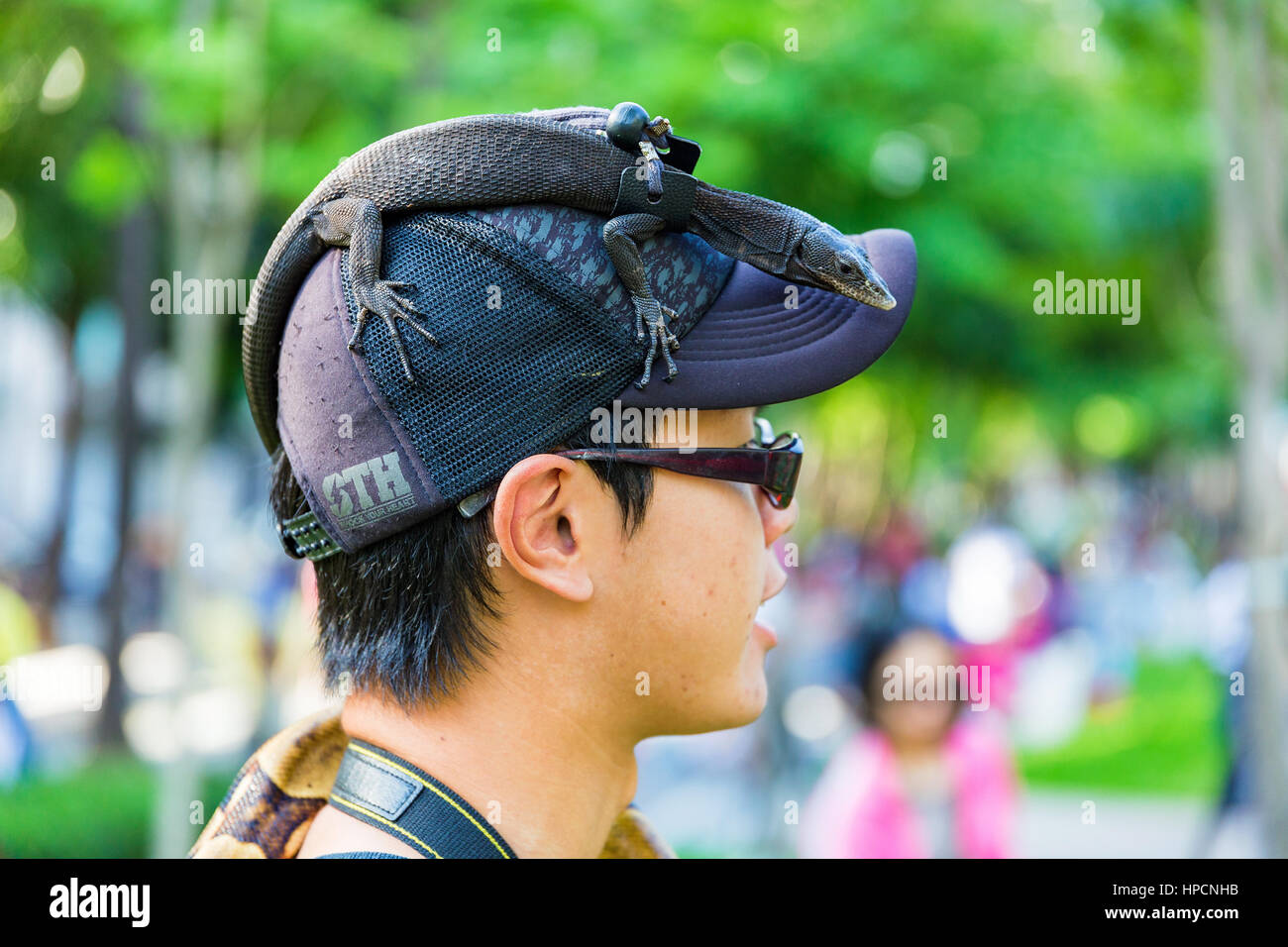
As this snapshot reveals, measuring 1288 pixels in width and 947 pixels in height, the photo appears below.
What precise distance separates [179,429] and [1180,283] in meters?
16.7

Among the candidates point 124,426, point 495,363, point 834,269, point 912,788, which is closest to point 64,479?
point 124,426

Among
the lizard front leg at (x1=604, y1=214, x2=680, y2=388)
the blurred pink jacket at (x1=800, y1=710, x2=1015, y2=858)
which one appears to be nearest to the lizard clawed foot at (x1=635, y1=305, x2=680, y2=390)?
the lizard front leg at (x1=604, y1=214, x2=680, y2=388)

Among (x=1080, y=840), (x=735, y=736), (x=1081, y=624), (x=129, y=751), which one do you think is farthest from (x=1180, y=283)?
(x=129, y=751)

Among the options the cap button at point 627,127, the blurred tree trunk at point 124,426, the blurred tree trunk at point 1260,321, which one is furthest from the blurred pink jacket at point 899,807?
the blurred tree trunk at point 124,426

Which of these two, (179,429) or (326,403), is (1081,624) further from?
(326,403)

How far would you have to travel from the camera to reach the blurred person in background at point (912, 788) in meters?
5.03

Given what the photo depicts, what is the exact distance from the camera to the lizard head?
1.92 metres

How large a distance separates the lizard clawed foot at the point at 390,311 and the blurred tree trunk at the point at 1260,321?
5.02 m

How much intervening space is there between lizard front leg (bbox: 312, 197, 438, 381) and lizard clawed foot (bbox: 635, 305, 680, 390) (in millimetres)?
296

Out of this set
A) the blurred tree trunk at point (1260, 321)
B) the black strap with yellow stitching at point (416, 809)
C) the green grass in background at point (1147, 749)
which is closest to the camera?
the black strap with yellow stitching at point (416, 809)

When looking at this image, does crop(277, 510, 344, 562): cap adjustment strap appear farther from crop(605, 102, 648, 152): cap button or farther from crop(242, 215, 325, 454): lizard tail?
crop(605, 102, 648, 152): cap button

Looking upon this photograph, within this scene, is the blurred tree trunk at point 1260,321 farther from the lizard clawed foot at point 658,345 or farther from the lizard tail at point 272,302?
the lizard tail at point 272,302

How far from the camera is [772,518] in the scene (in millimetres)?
2033

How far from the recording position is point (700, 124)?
705 cm
